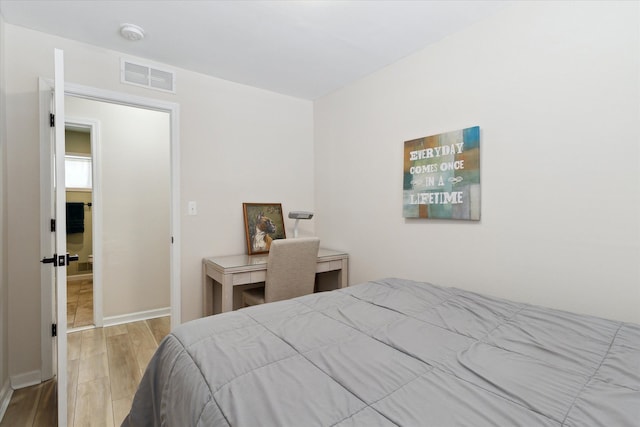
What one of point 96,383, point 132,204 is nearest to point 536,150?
point 96,383

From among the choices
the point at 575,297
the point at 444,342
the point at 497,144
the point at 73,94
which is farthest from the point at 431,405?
the point at 73,94

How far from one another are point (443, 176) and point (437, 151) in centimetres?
18

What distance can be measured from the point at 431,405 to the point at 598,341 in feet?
2.62

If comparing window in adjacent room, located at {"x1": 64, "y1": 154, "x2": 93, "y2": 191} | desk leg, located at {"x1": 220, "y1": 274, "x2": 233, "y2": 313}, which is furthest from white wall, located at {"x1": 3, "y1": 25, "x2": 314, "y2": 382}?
window in adjacent room, located at {"x1": 64, "y1": 154, "x2": 93, "y2": 191}

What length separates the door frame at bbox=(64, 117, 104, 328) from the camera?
121 inches

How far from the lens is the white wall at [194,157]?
2004mm

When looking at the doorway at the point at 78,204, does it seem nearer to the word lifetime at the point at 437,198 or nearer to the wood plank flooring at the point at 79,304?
the wood plank flooring at the point at 79,304

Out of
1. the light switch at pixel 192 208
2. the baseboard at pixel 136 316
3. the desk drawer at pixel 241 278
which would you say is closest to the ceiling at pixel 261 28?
the light switch at pixel 192 208

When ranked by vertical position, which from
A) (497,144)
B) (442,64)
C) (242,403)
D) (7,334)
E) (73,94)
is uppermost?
(442,64)

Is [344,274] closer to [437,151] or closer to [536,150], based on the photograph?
[437,151]

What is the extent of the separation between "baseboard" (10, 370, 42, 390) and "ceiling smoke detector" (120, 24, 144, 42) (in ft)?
7.69

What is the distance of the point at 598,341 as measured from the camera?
3.61 feet

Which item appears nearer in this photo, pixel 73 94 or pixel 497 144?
pixel 497 144

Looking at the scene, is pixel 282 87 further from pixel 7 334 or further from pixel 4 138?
pixel 7 334
